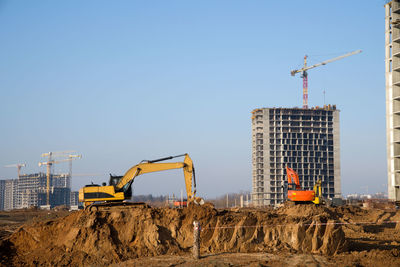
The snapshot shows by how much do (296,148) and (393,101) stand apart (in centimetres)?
5836

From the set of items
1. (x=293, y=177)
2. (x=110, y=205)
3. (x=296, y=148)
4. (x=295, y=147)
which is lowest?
(x=110, y=205)

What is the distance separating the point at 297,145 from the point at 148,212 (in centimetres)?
10536

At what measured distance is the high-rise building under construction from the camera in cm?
12044

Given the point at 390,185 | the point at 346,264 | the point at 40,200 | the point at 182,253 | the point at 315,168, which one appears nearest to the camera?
the point at 346,264

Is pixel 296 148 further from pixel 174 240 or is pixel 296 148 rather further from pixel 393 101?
pixel 174 240

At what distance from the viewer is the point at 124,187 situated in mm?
26453

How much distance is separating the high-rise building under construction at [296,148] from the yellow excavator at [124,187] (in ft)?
312

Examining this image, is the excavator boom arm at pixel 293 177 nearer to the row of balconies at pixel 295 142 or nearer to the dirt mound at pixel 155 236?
the dirt mound at pixel 155 236

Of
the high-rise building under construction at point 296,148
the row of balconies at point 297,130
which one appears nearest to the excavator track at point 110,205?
the high-rise building under construction at point 296,148

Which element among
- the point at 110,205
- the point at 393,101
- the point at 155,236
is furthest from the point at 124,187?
the point at 393,101

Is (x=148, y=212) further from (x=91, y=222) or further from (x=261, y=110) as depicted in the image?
(x=261, y=110)

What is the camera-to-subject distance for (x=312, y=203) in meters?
44.8

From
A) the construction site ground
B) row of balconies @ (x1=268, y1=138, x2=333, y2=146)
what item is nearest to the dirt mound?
the construction site ground

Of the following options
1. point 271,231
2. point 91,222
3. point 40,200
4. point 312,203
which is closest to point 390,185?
point 312,203
